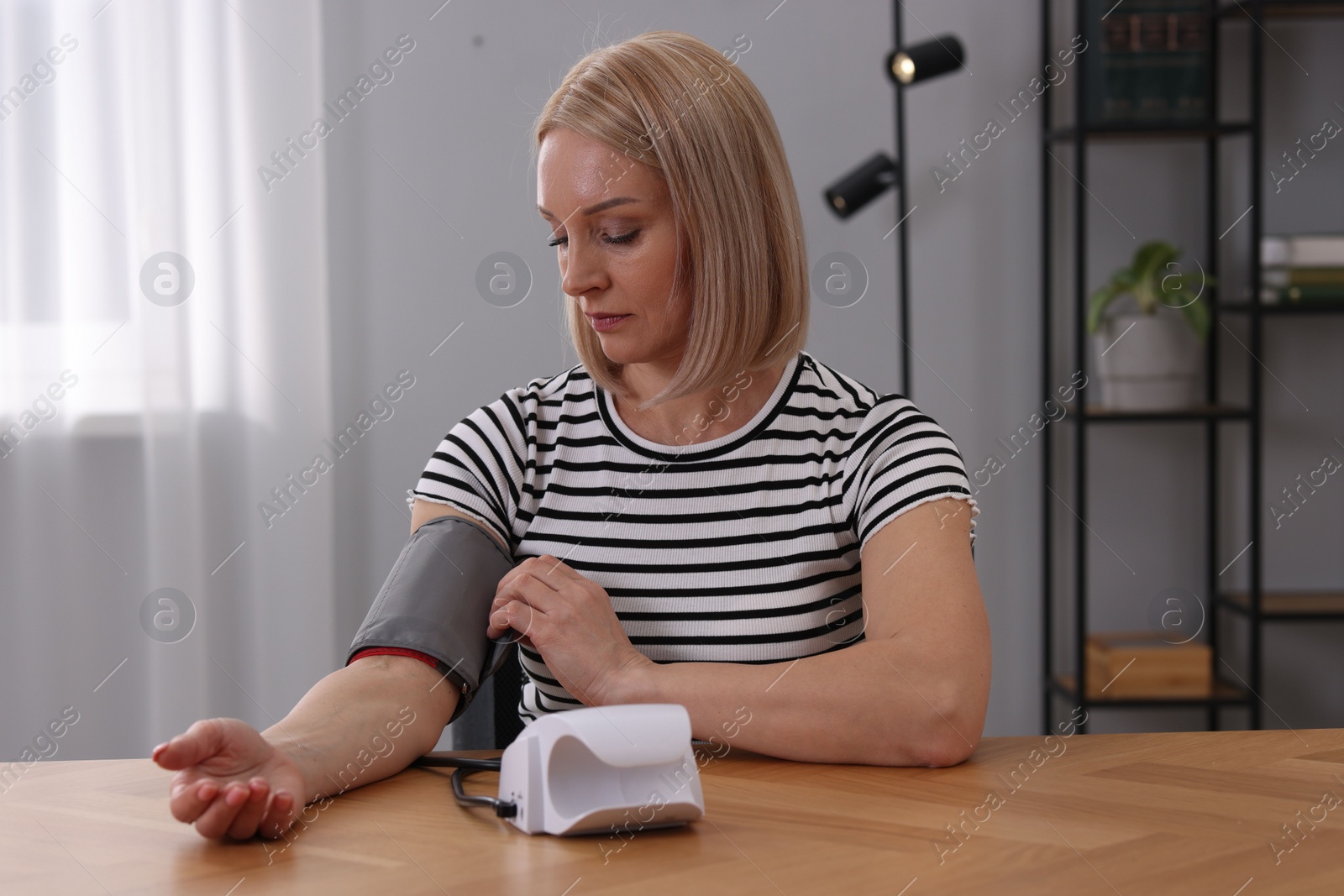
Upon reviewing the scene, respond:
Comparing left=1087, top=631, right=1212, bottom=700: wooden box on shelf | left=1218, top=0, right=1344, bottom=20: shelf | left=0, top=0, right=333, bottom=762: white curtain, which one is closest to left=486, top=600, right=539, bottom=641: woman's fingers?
left=0, top=0, right=333, bottom=762: white curtain

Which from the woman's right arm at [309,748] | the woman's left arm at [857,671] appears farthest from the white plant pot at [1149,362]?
the woman's right arm at [309,748]

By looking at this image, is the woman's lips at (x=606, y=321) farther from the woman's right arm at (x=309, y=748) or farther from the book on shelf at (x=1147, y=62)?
the book on shelf at (x=1147, y=62)

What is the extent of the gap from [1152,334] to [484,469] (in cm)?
174

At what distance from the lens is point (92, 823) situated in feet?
2.67

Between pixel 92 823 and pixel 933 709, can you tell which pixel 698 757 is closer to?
pixel 933 709

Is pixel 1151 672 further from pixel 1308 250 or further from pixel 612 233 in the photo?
pixel 612 233

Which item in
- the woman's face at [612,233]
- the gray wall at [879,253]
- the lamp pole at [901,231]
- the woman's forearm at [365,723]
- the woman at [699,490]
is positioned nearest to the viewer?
the woman's forearm at [365,723]

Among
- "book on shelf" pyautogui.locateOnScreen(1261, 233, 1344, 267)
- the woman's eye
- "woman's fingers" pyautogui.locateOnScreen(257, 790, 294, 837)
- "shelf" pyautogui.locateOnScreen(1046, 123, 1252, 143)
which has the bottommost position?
"woman's fingers" pyautogui.locateOnScreen(257, 790, 294, 837)

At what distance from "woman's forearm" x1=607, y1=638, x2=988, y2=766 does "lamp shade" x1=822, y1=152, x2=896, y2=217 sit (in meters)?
1.51

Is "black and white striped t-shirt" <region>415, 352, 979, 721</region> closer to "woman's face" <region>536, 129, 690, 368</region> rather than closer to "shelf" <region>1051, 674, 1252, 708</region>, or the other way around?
"woman's face" <region>536, 129, 690, 368</region>

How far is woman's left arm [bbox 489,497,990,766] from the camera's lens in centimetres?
98

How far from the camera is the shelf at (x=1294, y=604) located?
2385mm

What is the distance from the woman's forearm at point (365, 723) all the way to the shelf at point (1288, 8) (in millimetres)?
2218

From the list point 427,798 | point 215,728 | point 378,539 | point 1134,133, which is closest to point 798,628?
point 427,798
